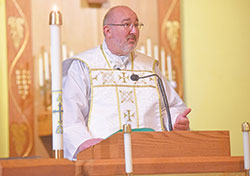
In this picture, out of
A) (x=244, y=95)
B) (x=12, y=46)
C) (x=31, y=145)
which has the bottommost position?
(x=31, y=145)

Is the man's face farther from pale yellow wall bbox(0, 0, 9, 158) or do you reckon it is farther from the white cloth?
pale yellow wall bbox(0, 0, 9, 158)

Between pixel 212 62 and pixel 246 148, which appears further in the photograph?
pixel 212 62

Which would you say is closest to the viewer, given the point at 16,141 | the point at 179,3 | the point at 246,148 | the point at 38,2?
the point at 246,148

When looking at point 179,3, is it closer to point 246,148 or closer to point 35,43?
point 35,43

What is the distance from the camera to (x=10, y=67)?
20.4 feet

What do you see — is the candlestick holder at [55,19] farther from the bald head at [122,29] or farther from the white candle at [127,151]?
the bald head at [122,29]

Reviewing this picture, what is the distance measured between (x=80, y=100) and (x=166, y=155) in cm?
161

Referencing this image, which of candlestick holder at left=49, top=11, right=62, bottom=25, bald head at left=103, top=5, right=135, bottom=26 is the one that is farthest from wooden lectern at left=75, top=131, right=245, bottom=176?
bald head at left=103, top=5, right=135, bottom=26

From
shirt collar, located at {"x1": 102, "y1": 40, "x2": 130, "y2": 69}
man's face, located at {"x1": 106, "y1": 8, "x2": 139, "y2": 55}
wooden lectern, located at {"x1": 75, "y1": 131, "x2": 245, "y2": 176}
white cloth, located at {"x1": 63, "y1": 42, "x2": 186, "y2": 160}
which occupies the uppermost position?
man's face, located at {"x1": 106, "y1": 8, "x2": 139, "y2": 55}

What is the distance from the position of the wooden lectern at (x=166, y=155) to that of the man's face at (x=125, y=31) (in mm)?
1583

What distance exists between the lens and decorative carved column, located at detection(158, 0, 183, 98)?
269 inches

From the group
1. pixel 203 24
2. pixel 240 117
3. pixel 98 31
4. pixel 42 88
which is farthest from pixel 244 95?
pixel 42 88

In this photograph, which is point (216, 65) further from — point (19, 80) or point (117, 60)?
point (117, 60)

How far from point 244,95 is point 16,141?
9.44 ft
